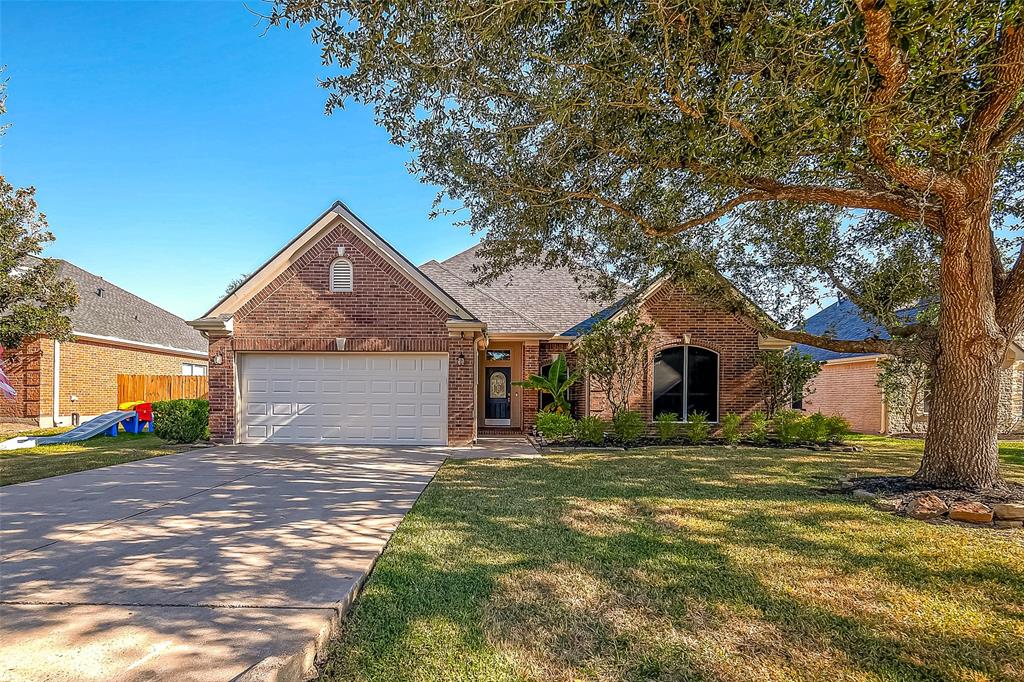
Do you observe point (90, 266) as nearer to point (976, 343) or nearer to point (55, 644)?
point (55, 644)

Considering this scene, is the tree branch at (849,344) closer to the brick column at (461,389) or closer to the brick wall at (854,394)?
the brick column at (461,389)

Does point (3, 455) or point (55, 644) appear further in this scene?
point (3, 455)

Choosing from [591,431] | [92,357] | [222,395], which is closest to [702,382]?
[591,431]

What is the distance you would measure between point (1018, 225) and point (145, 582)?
13332 millimetres

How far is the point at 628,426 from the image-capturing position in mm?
12477

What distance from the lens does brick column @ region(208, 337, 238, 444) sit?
12.1 m

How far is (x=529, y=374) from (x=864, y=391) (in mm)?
13376

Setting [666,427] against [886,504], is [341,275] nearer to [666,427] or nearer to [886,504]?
[666,427]

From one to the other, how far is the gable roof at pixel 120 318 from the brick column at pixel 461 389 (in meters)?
13.6

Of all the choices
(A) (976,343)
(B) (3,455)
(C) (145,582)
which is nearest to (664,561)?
(C) (145,582)

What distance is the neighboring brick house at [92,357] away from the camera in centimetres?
1545

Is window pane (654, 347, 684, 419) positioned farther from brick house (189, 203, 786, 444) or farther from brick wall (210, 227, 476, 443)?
brick wall (210, 227, 476, 443)

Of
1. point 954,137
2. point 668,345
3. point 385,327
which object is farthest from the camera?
point 668,345

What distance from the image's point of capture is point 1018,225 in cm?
866
